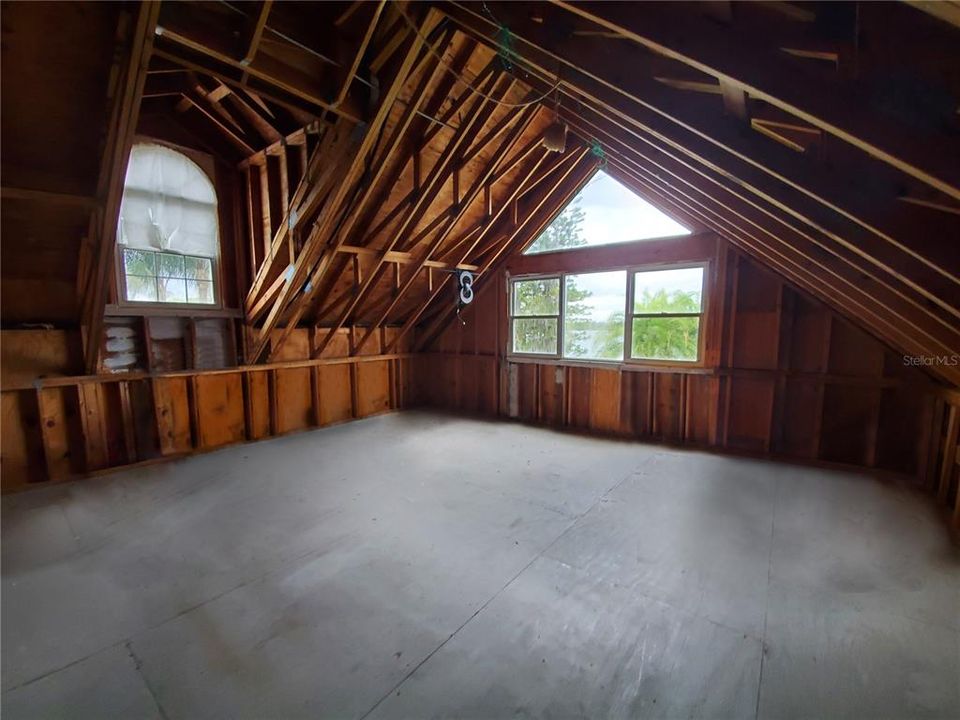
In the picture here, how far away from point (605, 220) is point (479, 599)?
492cm

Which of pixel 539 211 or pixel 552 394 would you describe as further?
pixel 552 394

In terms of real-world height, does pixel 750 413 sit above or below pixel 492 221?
below

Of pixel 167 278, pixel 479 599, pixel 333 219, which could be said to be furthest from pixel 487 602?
pixel 167 278

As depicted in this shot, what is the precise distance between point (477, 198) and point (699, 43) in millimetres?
4253

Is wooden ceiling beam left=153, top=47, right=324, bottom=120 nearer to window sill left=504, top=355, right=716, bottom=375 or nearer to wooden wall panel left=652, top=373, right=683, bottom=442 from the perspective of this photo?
window sill left=504, top=355, right=716, bottom=375

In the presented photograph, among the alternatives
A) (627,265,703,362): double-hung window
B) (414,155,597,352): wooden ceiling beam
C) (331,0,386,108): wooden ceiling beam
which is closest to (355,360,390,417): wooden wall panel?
(414,155,597,352): wooden ceiling beam

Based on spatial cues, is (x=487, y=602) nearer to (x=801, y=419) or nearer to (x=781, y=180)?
(x=781, y=180)

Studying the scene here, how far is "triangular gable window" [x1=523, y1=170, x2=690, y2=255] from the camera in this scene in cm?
514

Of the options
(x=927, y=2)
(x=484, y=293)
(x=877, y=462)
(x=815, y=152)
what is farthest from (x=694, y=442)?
(x=927, y=2)

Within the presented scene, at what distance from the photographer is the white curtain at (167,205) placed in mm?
4254

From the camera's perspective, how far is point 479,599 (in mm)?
2258

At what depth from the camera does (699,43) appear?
1.16m

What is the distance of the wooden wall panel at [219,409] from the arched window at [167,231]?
99cm

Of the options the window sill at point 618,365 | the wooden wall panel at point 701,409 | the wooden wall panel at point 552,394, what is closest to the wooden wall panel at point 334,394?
the window sill at point 618,365
